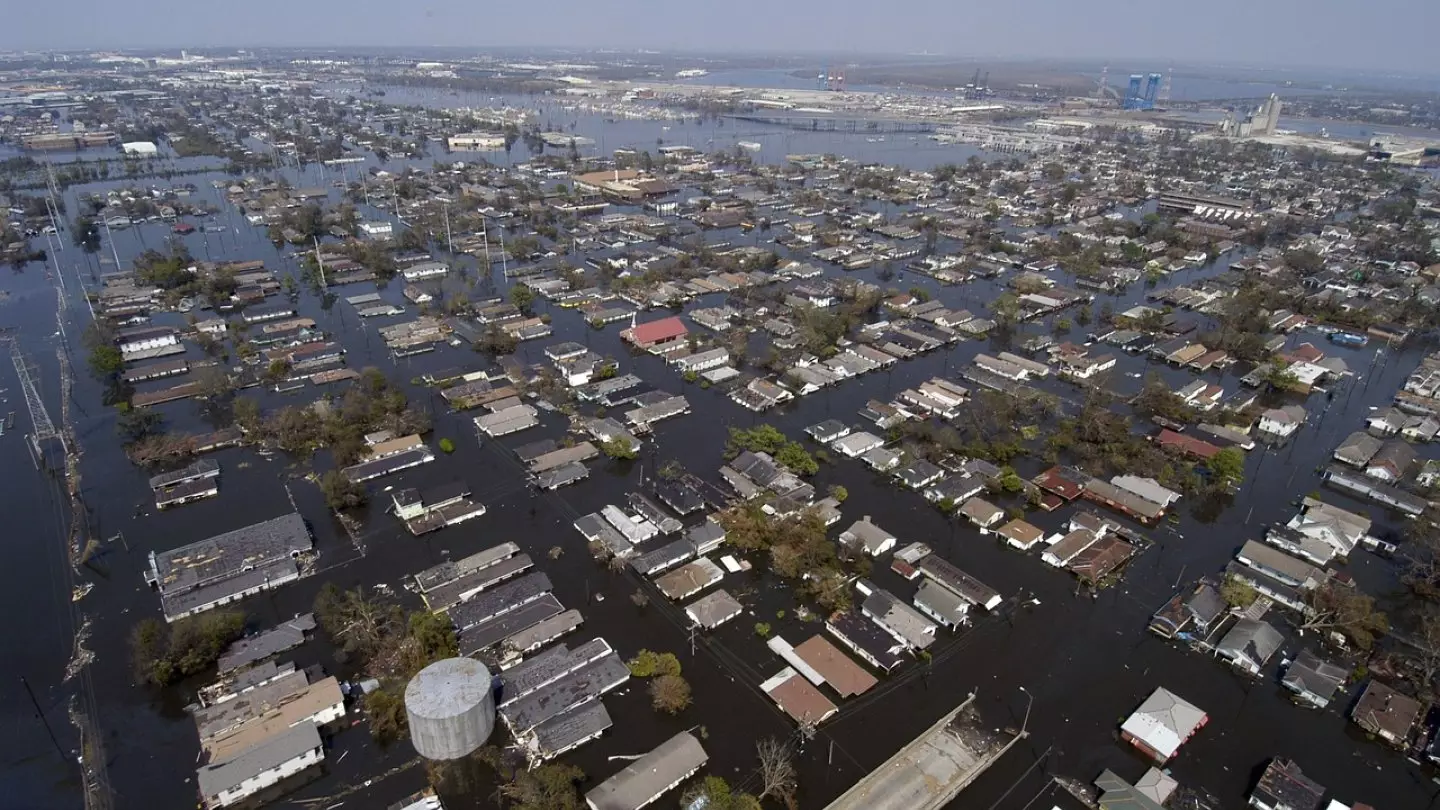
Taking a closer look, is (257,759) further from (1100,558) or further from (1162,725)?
(1100,558)

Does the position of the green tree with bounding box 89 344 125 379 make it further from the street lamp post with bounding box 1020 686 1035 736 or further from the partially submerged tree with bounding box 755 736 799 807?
the street lamp post with bounding box 1020 686 1035 736

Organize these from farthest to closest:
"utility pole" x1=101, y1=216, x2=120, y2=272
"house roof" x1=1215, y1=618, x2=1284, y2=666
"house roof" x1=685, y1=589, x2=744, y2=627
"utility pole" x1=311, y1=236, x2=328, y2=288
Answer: "utility pole" x1=101, y1=216, x2=120, y2=272, "utility pole" x1=311, y1=236, x2=328, y2=288, "house roof" x1=685, y1=589, x2=744, y2=627, "house roof" x1=1215, y1=618, x2=1284, y2=666

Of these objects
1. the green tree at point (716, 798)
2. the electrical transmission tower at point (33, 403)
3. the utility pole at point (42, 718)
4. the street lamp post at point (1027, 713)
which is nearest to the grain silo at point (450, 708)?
the green tree at point (716, 798)

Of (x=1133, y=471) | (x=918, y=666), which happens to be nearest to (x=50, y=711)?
(x=918, y=666)

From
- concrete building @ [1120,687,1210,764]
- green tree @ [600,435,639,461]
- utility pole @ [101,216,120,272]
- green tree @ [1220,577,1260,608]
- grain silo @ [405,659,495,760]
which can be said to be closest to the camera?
grain silo @ [405,659,495,760]

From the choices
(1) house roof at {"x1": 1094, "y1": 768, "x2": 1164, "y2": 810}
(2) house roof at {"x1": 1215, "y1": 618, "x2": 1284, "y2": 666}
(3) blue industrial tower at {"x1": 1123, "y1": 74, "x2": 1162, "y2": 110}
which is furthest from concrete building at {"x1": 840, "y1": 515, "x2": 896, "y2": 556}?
(3) blue industrial tower at {"x1": 1123, "y1": 74, "x2": 1162, "y2": 110}

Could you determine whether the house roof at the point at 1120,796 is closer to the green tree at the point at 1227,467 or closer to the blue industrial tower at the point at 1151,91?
the green tree at the point at 1227,467

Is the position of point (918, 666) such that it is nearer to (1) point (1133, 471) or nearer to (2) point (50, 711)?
(1) point (1133, 471)
